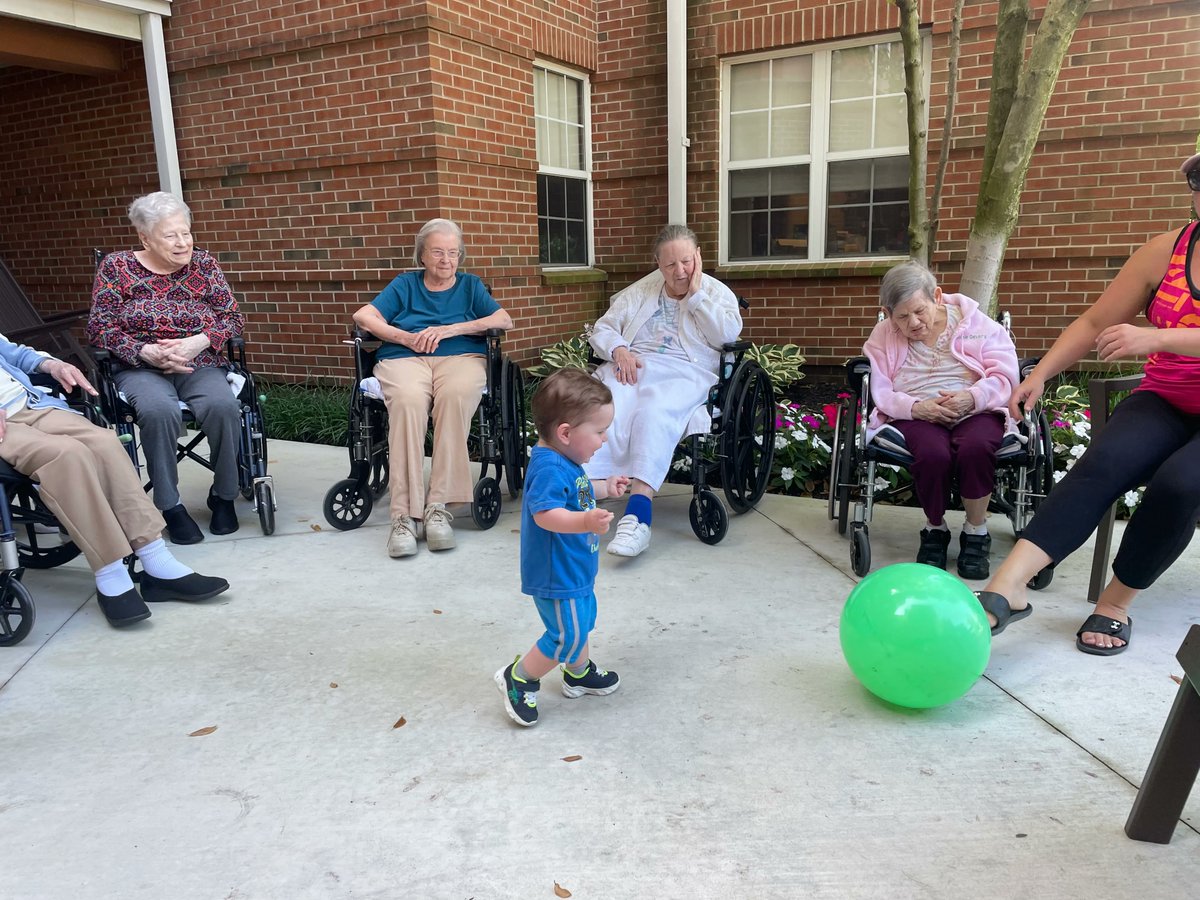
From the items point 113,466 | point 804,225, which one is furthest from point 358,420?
point 804,225

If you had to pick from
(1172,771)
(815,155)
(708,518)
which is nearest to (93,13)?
(815,155)

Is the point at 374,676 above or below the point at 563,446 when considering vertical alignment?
below

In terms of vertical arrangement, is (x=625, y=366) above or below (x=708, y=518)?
above

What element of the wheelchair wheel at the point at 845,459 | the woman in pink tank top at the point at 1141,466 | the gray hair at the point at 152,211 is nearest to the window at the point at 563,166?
the gray hair at the point at 152,211

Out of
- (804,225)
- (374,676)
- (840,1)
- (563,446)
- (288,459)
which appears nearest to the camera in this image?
(563,446)

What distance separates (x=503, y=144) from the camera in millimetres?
5602

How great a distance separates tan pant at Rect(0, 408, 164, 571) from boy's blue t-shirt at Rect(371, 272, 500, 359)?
1179mm

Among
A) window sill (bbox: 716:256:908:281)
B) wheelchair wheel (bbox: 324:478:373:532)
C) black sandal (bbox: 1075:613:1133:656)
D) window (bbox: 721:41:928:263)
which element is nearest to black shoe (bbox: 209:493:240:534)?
wheelchair wheel (bbox: 324:478:373:532)

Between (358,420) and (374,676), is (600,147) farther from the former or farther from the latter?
(374,676)

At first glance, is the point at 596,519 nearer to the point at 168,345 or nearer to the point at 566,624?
the point at 566,624

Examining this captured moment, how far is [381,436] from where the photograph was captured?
3.66m

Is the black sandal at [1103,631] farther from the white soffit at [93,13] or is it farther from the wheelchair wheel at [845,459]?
the white soffit at [93,13]

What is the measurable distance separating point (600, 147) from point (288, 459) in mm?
3410

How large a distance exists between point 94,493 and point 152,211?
126 centimetres
